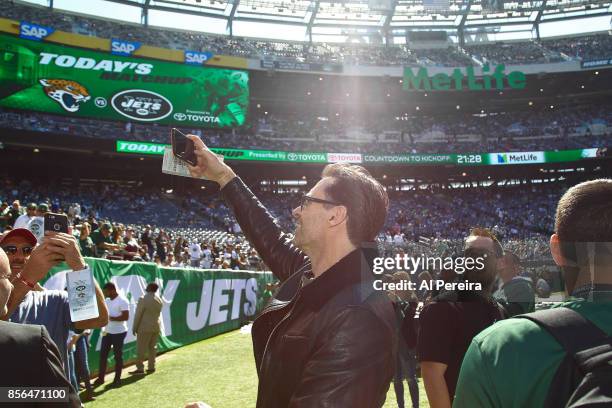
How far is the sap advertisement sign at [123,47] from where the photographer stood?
124 ft

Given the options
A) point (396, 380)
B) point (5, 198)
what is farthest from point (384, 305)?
point (5, 198)

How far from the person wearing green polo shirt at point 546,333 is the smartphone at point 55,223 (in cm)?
260

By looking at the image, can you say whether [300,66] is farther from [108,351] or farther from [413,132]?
[108,351]

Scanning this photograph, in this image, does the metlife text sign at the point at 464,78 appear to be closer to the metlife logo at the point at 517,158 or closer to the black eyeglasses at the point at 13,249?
the metlife logo at the point at 517,158

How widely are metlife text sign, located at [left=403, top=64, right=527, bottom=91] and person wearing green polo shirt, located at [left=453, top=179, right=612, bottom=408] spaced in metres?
45.5

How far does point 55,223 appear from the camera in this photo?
10.00ft

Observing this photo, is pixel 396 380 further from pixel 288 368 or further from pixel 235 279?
pixel 235 279

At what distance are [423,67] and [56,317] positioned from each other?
149 ft

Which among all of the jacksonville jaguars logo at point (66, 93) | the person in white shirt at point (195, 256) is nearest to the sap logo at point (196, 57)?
the jacksonville jaguars logo at point (66, 93)

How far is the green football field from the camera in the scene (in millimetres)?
8297

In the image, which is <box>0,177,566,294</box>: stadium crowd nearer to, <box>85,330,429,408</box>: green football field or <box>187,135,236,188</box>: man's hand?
<box>85,330,429,408</box>: green football field

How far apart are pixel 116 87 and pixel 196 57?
7174 mm

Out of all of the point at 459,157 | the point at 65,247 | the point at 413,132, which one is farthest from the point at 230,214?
the point at 65,247

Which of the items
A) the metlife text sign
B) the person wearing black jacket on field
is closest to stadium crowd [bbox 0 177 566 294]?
the metlife text sign
